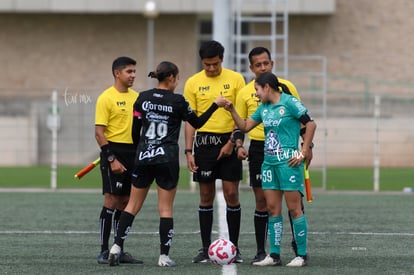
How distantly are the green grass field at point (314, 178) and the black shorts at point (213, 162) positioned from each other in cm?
1133

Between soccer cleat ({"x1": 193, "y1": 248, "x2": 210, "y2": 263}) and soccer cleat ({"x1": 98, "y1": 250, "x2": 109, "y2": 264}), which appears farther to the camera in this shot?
soccer cleat ({"x1": 193, "y1": 248, "x2": 210, "y2": 263})

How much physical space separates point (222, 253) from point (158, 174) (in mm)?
992

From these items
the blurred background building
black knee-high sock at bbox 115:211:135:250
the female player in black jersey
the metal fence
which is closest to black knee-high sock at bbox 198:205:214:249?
the female player in black jersey

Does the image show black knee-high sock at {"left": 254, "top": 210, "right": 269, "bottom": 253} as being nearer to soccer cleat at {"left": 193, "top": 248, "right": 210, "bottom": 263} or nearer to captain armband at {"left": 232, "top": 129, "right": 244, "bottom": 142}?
soccer cleat at {"left": 193, "top": 248, "right": 210, "bottom": 263}

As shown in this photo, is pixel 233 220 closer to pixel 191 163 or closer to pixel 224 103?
A: pixel 191 163

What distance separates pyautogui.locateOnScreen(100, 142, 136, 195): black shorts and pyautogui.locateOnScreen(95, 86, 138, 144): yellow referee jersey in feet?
0.23

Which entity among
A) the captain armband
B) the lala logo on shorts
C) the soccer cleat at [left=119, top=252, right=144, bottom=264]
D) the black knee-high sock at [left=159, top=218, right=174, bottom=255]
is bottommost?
Result: the soccer cleat at [left=119, top=252, right=144, bottom=264]

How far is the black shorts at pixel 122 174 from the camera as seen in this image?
11500 mm

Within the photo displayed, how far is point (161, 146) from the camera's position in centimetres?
1104

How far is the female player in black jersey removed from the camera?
1098cm

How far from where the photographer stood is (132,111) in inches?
A: 452

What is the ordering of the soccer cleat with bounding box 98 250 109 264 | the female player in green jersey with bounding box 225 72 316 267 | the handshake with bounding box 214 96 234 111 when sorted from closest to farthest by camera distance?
1. the female player in green jersey with bounding box 225 72 316 267
2. the handshake with bounding box 214 96 234 111
3. the soccer cleat with bounding box 98 250 109 264

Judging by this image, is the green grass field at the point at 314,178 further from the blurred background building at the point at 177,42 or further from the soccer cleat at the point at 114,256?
the soccer cleat at the point at 114,256

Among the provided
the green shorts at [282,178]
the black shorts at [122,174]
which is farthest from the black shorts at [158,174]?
the green shorts at [282,178]
